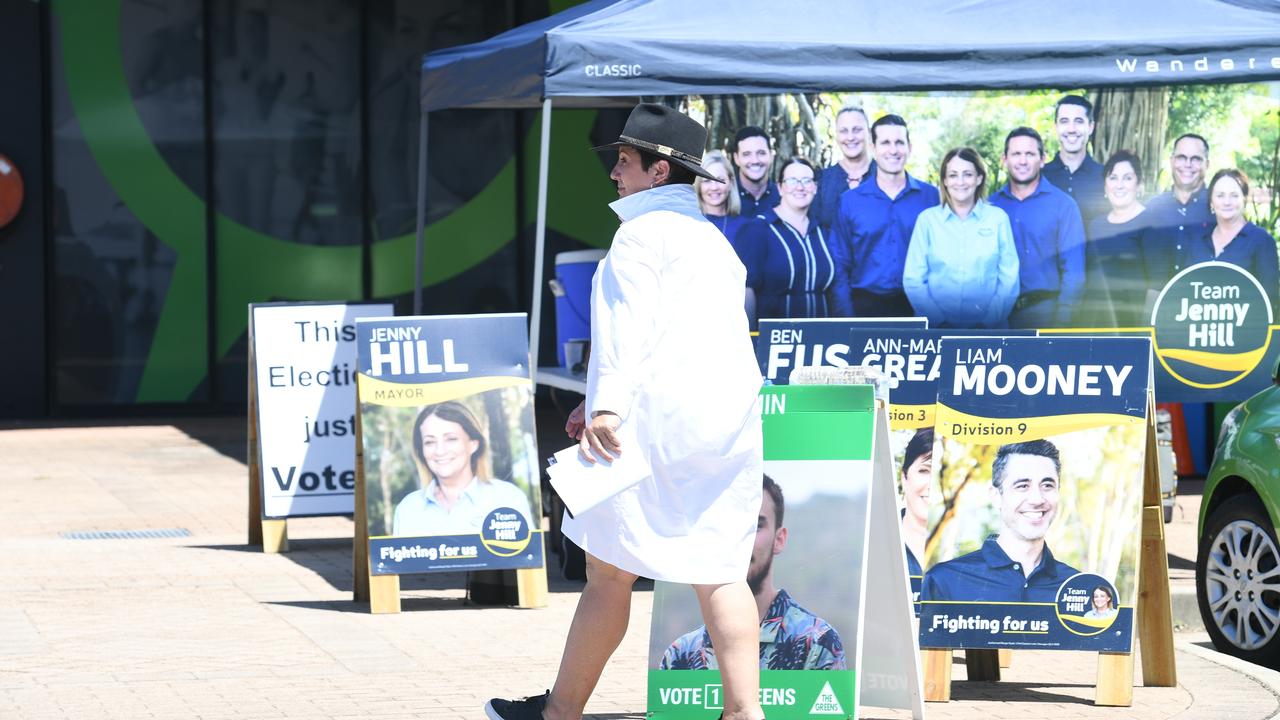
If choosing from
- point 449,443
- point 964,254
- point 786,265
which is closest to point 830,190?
point 786,265

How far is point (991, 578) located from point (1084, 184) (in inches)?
163

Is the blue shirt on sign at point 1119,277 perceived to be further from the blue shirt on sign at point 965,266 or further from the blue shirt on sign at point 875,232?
the blue shirt on sign at point 875,232

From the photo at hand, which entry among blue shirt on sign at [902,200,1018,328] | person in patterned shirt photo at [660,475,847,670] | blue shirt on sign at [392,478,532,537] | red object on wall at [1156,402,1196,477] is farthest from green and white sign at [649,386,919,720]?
red object on wall at [1156,402,1196,477]

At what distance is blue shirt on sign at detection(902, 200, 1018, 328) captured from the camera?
394 inches

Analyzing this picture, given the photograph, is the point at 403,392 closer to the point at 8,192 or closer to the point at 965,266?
the point at 965,266

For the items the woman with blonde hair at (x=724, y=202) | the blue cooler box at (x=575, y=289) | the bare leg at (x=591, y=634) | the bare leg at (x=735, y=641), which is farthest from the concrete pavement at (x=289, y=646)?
the woman with blonde hair at (x=724, y=202)

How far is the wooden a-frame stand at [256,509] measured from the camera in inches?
395

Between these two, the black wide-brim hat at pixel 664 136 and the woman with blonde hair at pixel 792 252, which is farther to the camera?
the woman with blonde hair at pixel 792 252

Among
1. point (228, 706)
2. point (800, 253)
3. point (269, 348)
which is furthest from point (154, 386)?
point (228, 706)

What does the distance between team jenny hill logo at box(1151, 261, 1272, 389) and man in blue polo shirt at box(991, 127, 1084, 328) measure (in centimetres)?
48

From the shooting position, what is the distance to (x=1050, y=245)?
10.0 meters

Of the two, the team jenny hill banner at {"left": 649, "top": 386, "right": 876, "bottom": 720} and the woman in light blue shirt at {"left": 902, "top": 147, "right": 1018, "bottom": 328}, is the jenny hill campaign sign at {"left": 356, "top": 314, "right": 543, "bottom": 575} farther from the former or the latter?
the team jenny hill banner at {"left": 649, "top": 386, "right": 876, "bottom": 720}

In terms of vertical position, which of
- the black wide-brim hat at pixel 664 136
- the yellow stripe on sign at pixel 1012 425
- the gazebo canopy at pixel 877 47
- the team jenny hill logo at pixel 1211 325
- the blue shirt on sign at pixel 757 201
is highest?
the gazebo canopy at pixel 877 47

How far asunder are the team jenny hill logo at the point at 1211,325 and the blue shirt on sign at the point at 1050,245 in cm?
47
